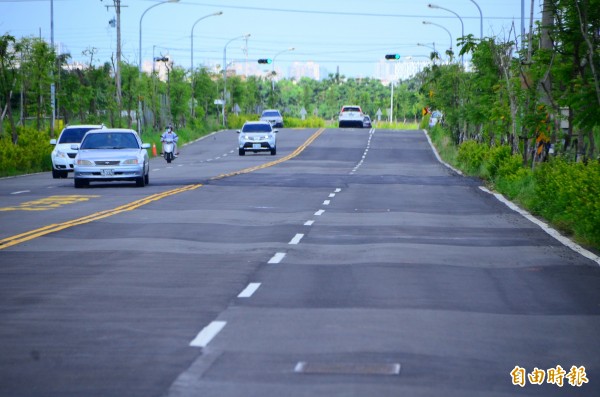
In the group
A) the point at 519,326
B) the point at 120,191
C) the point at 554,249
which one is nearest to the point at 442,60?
the point at 120,191

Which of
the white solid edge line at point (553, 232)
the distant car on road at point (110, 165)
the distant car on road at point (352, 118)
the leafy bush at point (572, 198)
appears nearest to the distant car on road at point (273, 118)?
the distant car on road at point (352, 118)

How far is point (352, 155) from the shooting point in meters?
73.8

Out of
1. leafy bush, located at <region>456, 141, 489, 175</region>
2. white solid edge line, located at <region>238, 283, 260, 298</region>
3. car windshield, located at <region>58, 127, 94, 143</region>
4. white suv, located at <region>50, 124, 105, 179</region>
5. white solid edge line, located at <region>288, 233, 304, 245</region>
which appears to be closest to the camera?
white solid edge line, located at <region>238, 283, 260, 298</region>

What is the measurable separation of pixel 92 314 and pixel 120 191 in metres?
23.7

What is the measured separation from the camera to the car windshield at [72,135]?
154ft

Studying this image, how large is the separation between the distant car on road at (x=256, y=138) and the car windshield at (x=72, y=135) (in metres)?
24.8

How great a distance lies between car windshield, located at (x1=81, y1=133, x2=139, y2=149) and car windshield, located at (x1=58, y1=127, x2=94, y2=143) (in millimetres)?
8514

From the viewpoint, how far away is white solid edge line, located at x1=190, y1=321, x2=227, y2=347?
404 inches

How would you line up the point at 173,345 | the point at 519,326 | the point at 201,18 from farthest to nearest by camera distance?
1. the point at 201,18
2. the point at 519,326
3. the point at 173,345

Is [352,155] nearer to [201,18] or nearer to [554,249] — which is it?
[201,18]

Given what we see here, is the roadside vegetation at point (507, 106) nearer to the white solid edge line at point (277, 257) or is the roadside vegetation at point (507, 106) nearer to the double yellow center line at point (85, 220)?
the white solid edge line at point (277, 257)

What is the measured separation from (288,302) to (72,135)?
3573cm

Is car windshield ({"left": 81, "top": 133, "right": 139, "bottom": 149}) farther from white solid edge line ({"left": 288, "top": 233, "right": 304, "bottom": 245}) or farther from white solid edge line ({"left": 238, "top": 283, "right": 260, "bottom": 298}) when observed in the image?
white solid edge line ({"left": 238, "top": 283, "right": 260, "bottom": 298})

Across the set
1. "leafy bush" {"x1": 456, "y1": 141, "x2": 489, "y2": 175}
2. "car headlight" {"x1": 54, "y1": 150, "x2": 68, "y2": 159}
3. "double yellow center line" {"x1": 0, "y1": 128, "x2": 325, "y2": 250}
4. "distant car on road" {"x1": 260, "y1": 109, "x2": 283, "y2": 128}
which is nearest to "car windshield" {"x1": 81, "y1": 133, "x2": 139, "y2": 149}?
"double yellow center line" {"x1": 0, "y1": 128, "x2": 325, "y2": 250}
